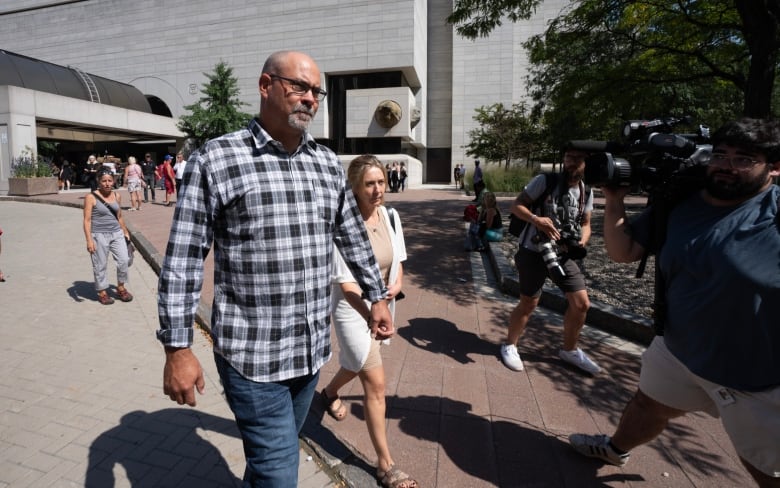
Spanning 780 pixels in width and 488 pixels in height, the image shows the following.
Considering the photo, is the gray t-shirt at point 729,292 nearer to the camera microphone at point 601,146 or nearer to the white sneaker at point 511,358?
the camera microphone at point 601,146

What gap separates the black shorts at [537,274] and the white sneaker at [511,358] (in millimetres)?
584

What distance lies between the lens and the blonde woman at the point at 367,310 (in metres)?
2.46

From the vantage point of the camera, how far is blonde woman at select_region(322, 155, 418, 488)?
2.46 metres

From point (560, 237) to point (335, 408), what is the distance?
7.08 feet

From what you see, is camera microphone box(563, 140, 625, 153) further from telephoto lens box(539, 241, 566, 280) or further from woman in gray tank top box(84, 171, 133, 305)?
woman in gray tank top box(84, 171, 133, 305)

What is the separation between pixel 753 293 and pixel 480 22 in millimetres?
9291

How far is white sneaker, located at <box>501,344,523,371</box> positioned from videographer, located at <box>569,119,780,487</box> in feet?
5.98

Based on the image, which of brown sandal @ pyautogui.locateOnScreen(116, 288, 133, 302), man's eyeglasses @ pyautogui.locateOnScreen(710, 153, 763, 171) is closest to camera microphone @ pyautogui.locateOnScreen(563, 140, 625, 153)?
man's eyeglasses @ pyautogui.locateOnScreen(710, 153, 763, 171)

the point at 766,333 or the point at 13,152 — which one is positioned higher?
the point at 13,152

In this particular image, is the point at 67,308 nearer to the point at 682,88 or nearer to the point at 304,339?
the point at 304,339

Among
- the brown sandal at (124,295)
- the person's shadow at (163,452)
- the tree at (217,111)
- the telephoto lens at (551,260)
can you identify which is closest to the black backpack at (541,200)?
the telephoto lens at (551,260)

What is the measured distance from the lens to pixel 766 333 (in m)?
1.79

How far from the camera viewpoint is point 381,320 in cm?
221

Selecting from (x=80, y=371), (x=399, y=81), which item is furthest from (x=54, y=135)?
(x=80, y=371)
